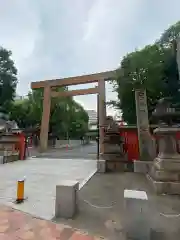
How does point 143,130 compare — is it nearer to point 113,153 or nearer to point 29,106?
point 113,153

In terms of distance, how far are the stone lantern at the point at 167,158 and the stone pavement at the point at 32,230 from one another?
342 centimetres

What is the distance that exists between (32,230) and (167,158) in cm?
453

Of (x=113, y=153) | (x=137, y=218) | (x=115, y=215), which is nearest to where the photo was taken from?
(x=137, y=218)

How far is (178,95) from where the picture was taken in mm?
15812

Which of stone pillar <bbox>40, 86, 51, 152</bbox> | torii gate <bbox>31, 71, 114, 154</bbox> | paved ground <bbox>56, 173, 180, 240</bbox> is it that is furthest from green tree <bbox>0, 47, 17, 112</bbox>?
paved ground <bbox>56, 173, 180, 240</bbox>

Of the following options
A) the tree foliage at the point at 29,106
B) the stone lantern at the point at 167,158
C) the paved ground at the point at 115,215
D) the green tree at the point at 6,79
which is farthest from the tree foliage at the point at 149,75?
the green tree at the point at 6,79

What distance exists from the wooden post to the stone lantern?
264cm

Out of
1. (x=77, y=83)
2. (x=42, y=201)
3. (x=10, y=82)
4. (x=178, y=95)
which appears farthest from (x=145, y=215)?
(x=10, y=82)

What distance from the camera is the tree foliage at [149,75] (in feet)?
46.8

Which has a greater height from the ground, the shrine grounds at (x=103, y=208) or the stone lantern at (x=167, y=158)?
the stone lantern at (x=167, y=158)

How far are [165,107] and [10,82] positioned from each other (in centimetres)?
2932

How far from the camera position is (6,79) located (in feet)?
98.9

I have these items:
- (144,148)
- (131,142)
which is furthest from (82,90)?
(144,148)

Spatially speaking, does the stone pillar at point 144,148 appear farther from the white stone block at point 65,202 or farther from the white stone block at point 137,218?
the white stone block at point 137,218
